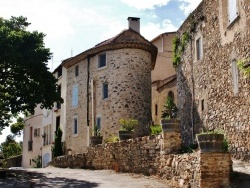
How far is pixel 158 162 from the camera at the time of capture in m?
15.5

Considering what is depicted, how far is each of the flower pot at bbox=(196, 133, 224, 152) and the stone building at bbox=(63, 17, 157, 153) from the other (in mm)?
17189

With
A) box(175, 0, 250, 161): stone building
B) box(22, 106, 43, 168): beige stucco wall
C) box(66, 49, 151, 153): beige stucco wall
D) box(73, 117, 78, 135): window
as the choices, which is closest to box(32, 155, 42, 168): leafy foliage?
box(22, 106, 43, 168): beige stucco wall

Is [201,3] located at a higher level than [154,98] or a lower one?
higher

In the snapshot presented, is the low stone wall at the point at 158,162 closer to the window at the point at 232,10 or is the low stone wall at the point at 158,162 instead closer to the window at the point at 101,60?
the window at the point at 232,10

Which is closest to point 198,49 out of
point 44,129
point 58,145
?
point 58,145

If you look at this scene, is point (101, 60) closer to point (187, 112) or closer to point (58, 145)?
point (58, 145)

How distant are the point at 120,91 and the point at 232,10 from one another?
1364 cm

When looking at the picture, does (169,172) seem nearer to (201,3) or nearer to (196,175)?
(196,175)

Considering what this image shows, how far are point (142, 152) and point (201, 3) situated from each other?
9.27m

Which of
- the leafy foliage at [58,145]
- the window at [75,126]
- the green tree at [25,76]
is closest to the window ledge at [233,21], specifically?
the green tree at [25,76]

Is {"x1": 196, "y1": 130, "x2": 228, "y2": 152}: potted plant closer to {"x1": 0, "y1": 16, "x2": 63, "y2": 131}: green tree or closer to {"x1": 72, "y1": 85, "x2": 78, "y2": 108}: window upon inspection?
{"x1": 0, "y1": 16, "x2": 63, "y2": 131}: green tree

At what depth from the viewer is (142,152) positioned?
1659 cm

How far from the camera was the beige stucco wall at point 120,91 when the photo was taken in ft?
95.0

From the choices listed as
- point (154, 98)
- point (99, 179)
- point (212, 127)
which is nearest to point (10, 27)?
point (99, 179)
